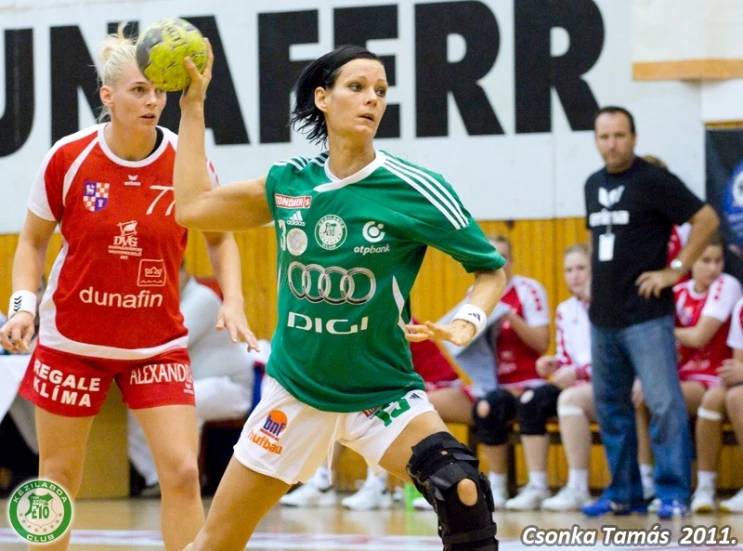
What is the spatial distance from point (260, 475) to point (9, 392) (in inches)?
223

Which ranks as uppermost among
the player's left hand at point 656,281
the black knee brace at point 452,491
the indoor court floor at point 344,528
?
the player's left hand at point 656,281

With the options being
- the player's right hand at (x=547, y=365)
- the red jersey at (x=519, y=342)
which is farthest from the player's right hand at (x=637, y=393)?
the red jersey at (x=519, y=342)

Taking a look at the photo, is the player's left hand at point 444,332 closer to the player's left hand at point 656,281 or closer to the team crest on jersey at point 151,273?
the team crest on jersey at point 151,273

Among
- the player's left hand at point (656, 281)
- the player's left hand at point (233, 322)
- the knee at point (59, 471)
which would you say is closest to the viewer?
the player's left hand at point (233, 322)

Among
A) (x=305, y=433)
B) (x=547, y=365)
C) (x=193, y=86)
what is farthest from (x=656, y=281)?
(x=193, y=86)

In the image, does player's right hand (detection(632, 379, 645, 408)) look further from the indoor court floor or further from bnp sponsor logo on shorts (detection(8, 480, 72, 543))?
bnp sponsor logo on shorts (detection(8, 480, 72, 543))

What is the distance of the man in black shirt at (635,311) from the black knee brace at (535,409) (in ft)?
1.75

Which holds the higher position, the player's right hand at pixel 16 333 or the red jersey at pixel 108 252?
the red jersey at pixel 108 252

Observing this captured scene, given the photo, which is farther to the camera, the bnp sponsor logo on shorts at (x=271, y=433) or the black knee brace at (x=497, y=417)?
the black knee brace at (x=497, y=417)

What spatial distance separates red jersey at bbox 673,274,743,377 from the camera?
28.9ft

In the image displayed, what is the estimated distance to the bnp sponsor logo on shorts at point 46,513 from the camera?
511 centimetres

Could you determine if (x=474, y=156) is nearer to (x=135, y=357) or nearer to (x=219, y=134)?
(x=219, y=134)

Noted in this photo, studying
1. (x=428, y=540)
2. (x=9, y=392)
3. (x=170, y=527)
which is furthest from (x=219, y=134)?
(x=170, y=527)

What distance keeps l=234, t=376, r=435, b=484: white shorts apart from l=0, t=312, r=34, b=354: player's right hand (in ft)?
4.09
